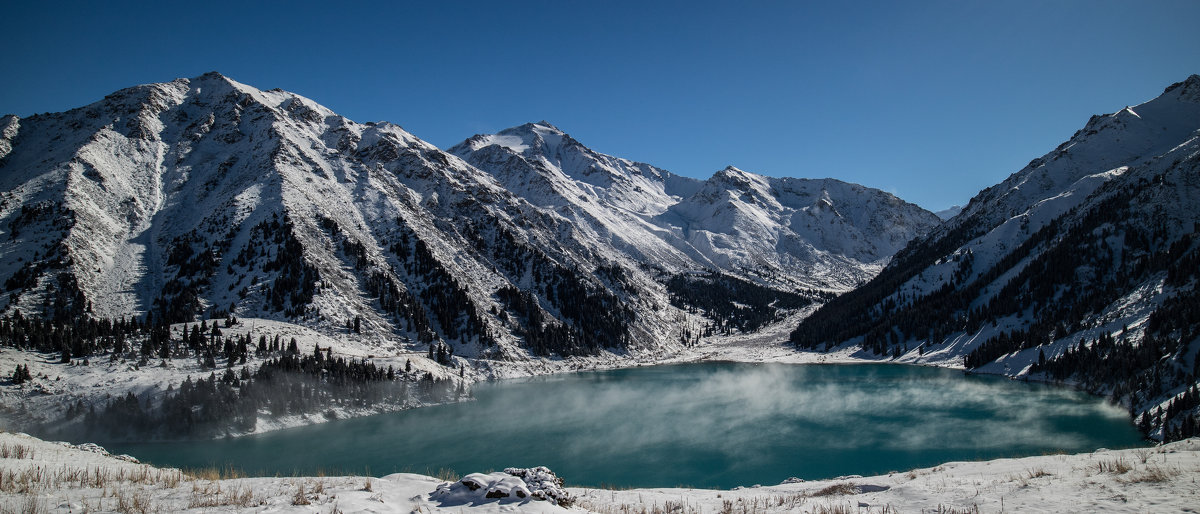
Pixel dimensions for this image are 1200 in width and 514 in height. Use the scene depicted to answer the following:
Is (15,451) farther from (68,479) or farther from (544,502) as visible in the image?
(544,502)

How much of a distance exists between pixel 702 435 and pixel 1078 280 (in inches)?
3545

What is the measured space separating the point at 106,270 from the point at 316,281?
45826mm

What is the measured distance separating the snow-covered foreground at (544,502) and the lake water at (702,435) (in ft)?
44.6

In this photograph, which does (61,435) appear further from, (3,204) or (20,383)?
(3,204)

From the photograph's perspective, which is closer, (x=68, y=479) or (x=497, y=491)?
(x=497, y=491)

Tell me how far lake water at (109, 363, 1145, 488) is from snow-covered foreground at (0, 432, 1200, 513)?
13597mm

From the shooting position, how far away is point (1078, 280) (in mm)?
95125

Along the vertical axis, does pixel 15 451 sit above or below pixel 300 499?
below

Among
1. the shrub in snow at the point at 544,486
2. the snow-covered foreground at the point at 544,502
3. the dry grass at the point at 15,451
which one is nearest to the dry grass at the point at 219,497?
the snow-covered foreground at the point at 544,502

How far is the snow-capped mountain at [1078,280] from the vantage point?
63.1m

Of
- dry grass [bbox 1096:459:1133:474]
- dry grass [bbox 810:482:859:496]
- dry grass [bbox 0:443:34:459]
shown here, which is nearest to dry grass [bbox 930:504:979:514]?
dry grass [bbox 810:482:859:496]

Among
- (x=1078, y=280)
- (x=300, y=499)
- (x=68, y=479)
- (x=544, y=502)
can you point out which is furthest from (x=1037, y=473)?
(x=1078, y=280)

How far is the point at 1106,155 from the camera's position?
152 meters

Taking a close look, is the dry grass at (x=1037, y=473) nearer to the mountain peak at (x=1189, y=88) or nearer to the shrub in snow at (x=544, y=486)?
the shrub in snow at (x=544, y=486)
